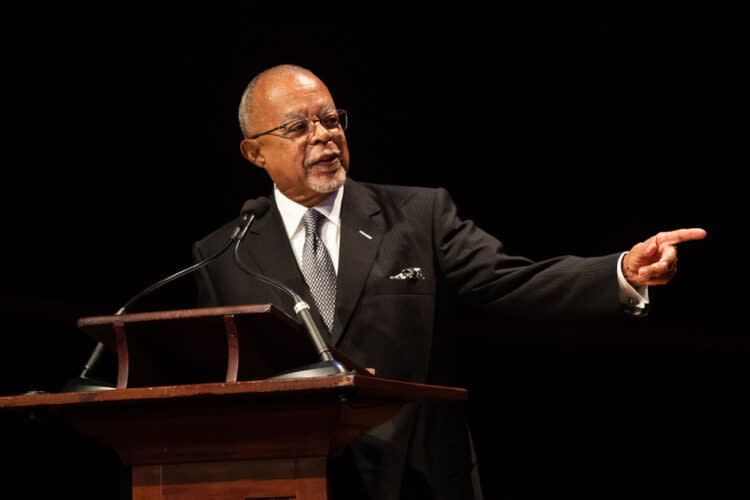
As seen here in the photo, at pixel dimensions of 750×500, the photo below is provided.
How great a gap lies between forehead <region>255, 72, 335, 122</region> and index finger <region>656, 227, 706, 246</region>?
3.21ft

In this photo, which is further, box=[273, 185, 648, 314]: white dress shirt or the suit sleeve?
box=[273, 185, 648, 314]: white dress shirt

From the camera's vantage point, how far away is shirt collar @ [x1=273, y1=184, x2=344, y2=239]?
2193 millimetres

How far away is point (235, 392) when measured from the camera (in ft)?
3.95

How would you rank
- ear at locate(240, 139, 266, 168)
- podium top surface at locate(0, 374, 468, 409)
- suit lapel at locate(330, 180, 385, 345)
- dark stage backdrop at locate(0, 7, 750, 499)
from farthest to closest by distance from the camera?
dark stage backdrop at locate(0, 7, 750, 499) < ear at locate(240, 139, 266, 168) < suit lapel at locate(330, 180, 385, 345) < podium top surface at locate(0, 374, 468, 409)

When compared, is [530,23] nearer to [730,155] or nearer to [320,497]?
[730,155]

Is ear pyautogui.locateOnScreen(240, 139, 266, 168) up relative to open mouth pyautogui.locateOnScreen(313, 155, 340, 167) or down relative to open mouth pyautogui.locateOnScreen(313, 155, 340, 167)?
up

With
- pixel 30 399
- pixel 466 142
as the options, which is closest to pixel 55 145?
pixel 466 142

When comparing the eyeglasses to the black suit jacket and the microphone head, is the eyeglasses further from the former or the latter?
the microphone head

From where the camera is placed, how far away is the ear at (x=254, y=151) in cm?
238

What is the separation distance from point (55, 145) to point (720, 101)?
2.44 m

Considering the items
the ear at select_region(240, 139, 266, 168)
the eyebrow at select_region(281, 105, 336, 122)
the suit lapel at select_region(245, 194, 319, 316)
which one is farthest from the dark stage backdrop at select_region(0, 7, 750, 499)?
the suit lapel at select_region(245, 194, 319, 316)

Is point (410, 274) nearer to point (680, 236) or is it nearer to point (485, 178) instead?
point (680, 236)

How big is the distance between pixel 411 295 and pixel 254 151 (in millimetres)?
655

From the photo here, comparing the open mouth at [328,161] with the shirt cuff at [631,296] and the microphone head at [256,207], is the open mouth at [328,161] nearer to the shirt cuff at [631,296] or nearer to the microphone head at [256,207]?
the microphone head at [256,207]
